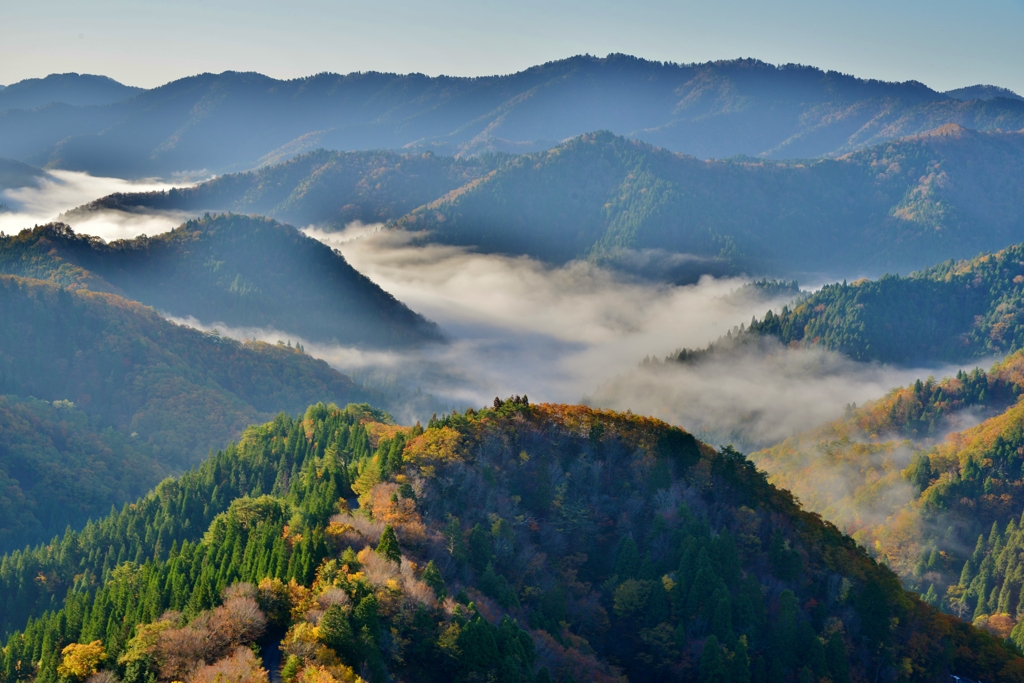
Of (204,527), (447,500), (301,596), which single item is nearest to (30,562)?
(204,527)

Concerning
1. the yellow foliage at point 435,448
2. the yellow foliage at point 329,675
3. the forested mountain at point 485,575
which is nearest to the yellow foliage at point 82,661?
the forested mountain at point 485,575

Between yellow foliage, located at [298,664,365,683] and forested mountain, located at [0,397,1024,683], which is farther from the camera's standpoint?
forested mountain, located at [0,397,1024,683]

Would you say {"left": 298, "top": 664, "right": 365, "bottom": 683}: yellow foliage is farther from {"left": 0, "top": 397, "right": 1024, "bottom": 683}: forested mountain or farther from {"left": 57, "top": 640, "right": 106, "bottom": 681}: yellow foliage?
{"left": 57, "top": 640, "right": 106, "bottom": 681}: yellow foliage

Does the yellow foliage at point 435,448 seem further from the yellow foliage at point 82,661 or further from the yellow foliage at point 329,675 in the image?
the yellow foliage at point 329,675

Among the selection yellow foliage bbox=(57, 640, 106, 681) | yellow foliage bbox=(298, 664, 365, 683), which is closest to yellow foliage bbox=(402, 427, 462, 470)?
yellow foliage bbox=(57, 640, 106, 681)

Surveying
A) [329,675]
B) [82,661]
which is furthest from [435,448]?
[329,675]

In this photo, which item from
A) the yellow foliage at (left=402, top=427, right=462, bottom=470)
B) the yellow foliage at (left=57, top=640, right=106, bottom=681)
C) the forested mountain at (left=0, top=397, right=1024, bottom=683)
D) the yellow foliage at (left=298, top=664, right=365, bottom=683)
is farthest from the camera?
the yellow foliage at (left=402, top=427, right=462, bottom=470)
